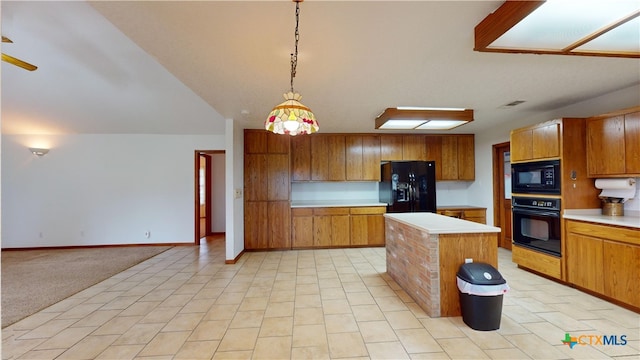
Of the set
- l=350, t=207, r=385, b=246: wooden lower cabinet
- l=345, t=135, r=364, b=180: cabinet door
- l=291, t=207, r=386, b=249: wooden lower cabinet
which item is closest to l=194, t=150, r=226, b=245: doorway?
l=291, t=207, r=386, b=249: wooden lower cabinet

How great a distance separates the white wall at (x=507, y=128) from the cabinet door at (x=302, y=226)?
332 cm

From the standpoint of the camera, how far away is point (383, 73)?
9.58 ft

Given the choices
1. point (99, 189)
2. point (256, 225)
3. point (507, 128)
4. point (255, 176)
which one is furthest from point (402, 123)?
point (99, 189)

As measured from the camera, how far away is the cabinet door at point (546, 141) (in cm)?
357

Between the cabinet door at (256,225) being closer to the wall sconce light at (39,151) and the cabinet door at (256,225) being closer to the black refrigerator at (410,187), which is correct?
the black refrigerator at (410,187)

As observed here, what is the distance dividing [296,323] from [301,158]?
331 centimetres

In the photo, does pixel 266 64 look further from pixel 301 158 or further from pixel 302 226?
pixel 302 226

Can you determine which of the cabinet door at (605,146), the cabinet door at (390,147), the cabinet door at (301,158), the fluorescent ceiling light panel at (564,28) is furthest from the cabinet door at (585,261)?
the cabinet door at (301,158)

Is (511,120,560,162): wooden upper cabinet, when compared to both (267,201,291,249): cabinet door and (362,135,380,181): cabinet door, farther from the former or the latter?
(267,201,291,249): cabinet door

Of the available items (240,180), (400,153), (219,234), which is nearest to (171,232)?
(219,234)

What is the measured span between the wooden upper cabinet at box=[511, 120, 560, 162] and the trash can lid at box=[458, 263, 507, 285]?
193 centimetres

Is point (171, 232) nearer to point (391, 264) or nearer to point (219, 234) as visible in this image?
point (219, 234)

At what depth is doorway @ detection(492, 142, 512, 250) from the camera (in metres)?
5.18

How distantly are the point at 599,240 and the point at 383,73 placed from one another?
2911 millimetres
